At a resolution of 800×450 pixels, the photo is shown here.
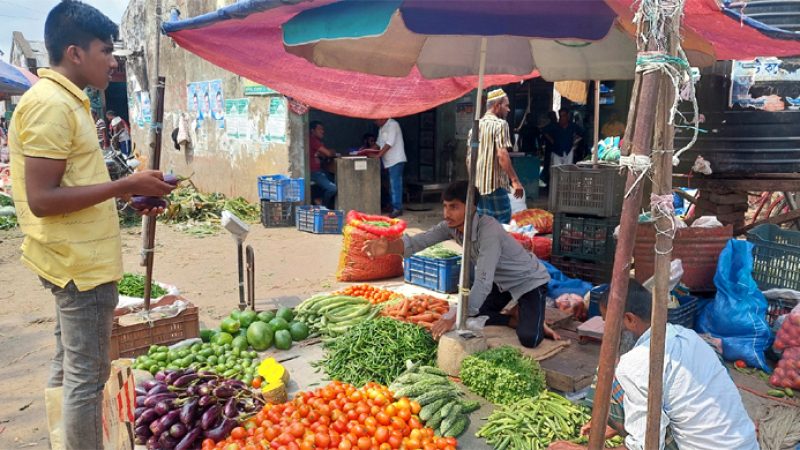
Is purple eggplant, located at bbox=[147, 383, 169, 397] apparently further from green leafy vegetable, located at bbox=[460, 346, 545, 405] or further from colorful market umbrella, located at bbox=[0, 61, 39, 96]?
colorful market umbrella, located at bbox=[0, 61, 39, 96]

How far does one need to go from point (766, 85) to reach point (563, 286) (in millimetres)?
3009

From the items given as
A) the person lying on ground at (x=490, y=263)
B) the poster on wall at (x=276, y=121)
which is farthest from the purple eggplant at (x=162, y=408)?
the poster on wall at (x=276, y=121)

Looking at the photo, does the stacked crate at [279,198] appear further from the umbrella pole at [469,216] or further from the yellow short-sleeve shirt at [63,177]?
the yellow short-sleeve shirt at [63,177]

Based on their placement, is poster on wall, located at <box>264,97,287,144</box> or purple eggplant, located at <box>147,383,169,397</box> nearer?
purple eggplant, located at <box>147,383,169,397</box>

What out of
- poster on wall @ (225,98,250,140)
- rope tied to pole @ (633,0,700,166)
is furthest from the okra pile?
poster on wall @ (225,98,250,140)

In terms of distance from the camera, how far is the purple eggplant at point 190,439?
3336 mm

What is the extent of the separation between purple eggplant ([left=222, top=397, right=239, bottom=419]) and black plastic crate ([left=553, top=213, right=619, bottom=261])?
4.22m

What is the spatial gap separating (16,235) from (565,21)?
11.3m

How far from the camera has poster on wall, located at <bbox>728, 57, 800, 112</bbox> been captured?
19.4ft

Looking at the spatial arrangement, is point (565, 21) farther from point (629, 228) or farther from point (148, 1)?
point (148, 1)

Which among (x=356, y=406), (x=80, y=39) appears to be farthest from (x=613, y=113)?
(x=80, y=39)

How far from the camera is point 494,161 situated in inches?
204

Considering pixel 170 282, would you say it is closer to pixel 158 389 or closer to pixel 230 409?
pixel 158 389

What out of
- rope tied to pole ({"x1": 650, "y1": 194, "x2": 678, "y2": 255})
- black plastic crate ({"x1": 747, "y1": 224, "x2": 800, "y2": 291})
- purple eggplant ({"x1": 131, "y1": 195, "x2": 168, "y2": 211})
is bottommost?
black plastic crate ({"x1": 747, "y1": 224, "x2": 800, "y2": 291})
